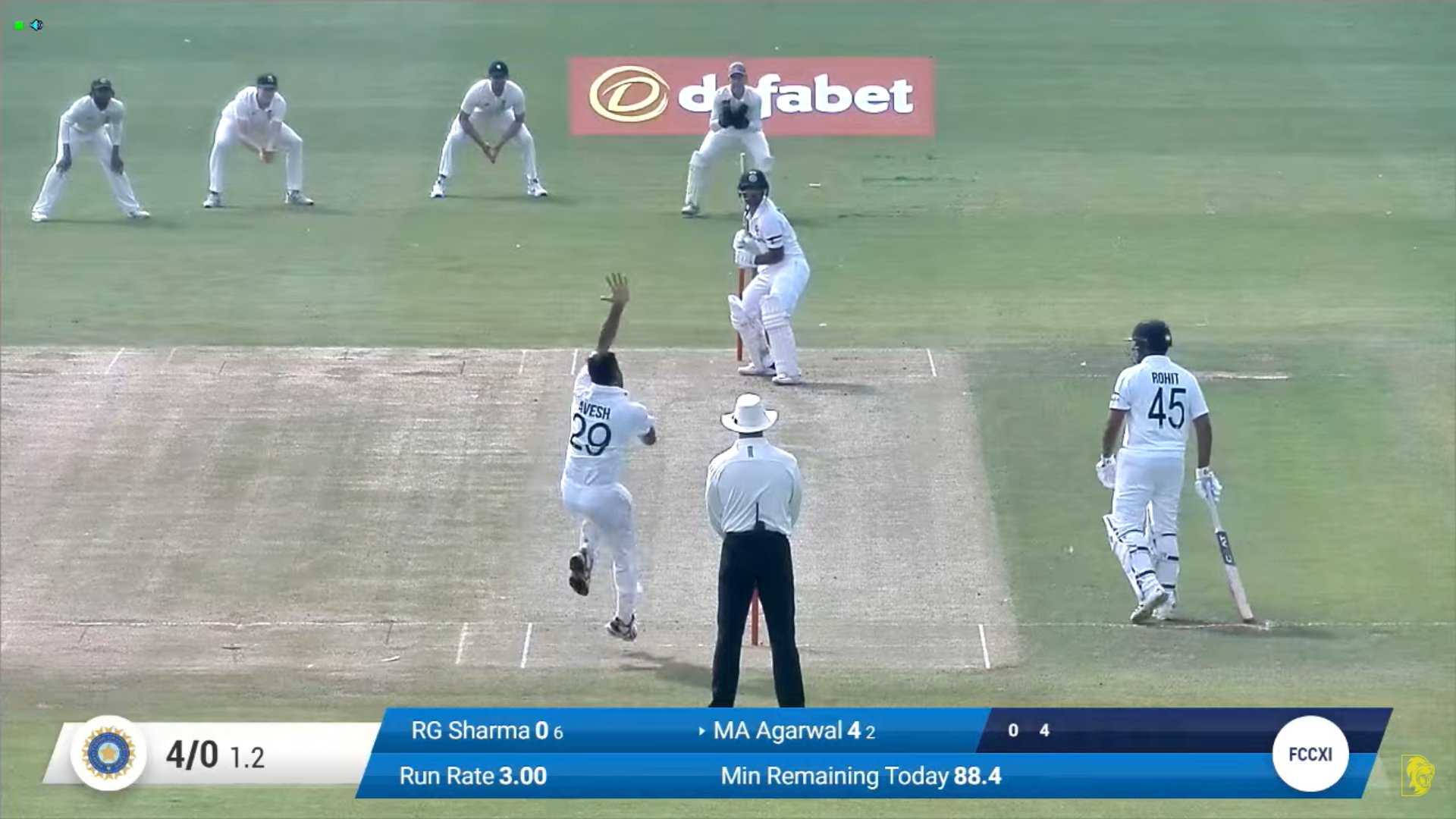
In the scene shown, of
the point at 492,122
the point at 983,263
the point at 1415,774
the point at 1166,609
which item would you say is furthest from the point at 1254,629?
the point at 492,122

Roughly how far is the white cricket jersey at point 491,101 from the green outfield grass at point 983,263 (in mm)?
1105

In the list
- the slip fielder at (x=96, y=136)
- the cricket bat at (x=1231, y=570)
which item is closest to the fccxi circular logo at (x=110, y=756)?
the cricket bat at (x=1231, y=570)

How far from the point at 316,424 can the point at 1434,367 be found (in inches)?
403

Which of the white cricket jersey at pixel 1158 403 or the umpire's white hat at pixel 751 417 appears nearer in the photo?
the umpire's white hat at pixel 751 417

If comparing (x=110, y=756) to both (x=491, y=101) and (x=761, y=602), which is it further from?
(x=491, y=101)

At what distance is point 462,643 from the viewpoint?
58.3 ft

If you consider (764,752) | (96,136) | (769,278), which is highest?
(96,136)

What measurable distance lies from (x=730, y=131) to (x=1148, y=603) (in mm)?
12738

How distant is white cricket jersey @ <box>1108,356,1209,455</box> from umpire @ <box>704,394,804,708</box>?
338 cm

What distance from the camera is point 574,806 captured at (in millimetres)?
14938

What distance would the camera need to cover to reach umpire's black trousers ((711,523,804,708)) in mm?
15047

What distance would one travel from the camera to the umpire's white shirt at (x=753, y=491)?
15.1 m

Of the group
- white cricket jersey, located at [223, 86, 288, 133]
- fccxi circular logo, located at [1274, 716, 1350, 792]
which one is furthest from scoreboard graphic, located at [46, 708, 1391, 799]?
white cricket jersey, located at [223, 86, 288, 133]

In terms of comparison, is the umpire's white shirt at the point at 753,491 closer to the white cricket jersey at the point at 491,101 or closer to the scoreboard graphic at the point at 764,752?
the scoreboard graphic at the point at 764,752
